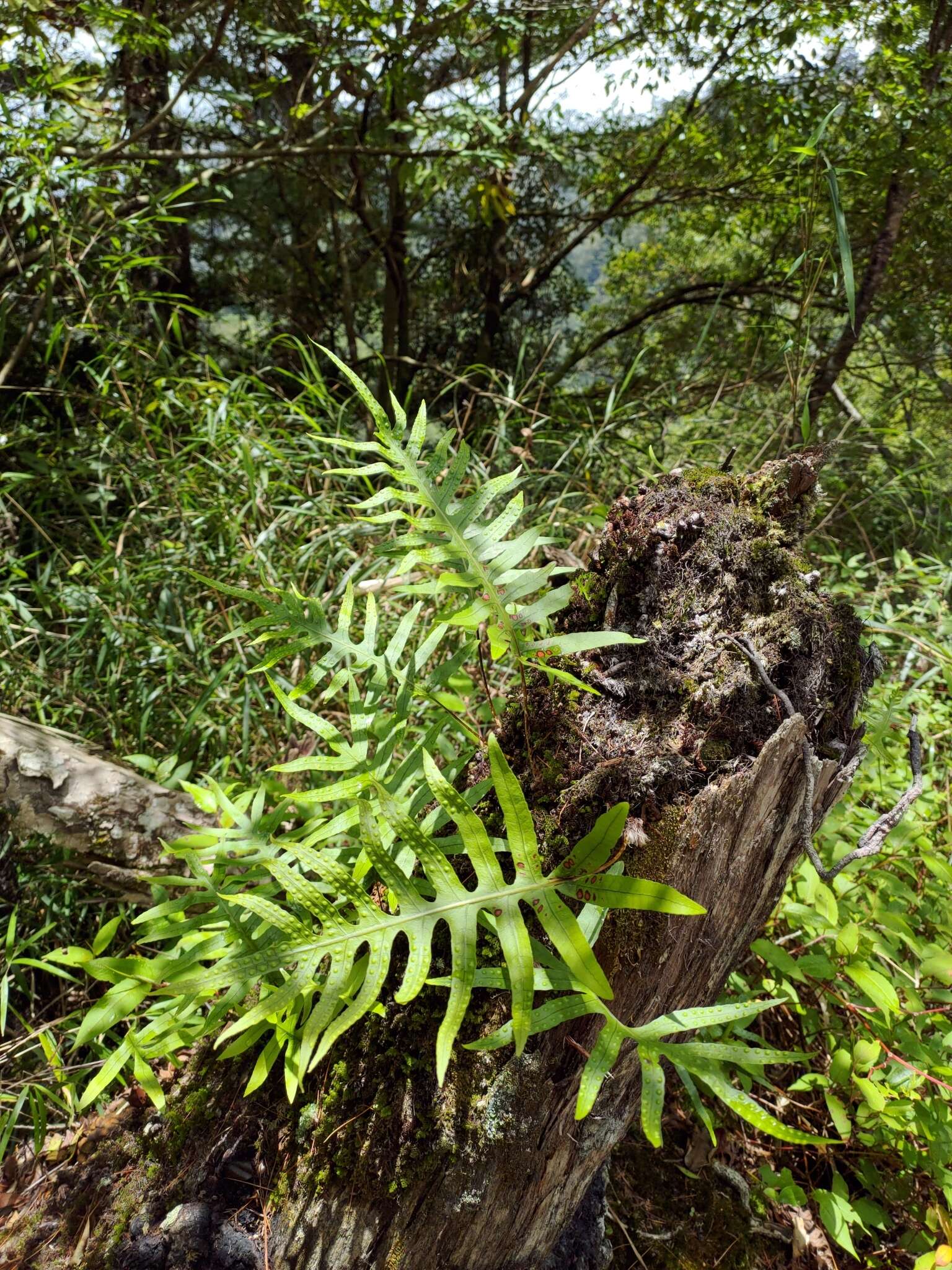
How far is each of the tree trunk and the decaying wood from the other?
675 millimetres

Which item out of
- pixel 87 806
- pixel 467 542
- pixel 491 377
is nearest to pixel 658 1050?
pixel 467 542

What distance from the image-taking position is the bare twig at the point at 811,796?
1118 millimetres

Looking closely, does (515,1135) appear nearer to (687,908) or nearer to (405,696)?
(687,908)

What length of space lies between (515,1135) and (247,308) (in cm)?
636

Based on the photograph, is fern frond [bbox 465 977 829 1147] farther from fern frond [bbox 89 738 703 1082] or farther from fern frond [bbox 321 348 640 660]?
fern frond [bbox 321 348 640 660]

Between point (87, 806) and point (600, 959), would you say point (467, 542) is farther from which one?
point (87, 806)

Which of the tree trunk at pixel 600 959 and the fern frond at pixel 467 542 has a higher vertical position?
the fern frond at pixel 467 542

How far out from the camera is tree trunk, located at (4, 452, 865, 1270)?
1035mm

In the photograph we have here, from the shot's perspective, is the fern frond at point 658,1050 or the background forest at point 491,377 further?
the background forest at point 491,377

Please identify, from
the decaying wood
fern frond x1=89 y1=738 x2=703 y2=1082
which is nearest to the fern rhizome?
fern frond x1=89 y1=738 x2=703 y2=1082

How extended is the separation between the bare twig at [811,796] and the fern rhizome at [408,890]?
238 millimetres

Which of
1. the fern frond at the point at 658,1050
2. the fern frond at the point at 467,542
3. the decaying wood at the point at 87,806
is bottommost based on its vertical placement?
the decaying wood at the point at 87,806

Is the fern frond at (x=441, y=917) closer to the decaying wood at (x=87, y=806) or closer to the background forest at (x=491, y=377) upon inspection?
the background forest at (x=491, y=377)

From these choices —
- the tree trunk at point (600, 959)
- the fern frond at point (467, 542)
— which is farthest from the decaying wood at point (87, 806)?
the fern frond at point (467, 542)
